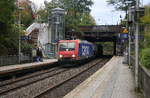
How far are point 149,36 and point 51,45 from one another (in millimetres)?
32931

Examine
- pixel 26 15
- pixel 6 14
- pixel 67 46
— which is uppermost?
pixel 26 15

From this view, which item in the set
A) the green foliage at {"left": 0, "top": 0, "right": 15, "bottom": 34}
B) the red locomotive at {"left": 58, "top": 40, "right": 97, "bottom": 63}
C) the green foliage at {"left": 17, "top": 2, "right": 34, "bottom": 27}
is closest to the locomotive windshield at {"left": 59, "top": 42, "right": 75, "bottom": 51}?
the red locomotive at {"left": 58, "top": 40, "right": 97, "bottom": 63}

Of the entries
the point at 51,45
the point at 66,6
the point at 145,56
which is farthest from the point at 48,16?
the point at 145,56

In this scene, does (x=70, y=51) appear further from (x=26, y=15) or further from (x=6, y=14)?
(x=26, y=15)

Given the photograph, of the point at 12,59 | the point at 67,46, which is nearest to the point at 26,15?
the point at 67,46

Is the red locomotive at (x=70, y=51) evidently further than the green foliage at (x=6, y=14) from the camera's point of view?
Yes

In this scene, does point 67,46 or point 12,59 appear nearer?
point 12,59

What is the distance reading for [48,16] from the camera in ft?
176

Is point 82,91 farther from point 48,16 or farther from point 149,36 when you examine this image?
point 48,16

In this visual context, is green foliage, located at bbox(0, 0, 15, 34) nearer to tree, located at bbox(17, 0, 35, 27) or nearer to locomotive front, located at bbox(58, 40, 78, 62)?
locomotive front, located at bbox(58, 40, 78, 62)

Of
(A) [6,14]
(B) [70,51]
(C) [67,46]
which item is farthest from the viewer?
(C) [67,46]

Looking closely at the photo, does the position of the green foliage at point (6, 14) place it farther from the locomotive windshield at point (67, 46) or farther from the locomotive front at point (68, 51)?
the locomotive windshield at point (67, 46)

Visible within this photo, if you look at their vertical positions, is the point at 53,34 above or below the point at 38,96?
above

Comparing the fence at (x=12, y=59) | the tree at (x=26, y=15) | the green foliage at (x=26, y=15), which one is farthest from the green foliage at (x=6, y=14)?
the tree at (x=26, y=15)
